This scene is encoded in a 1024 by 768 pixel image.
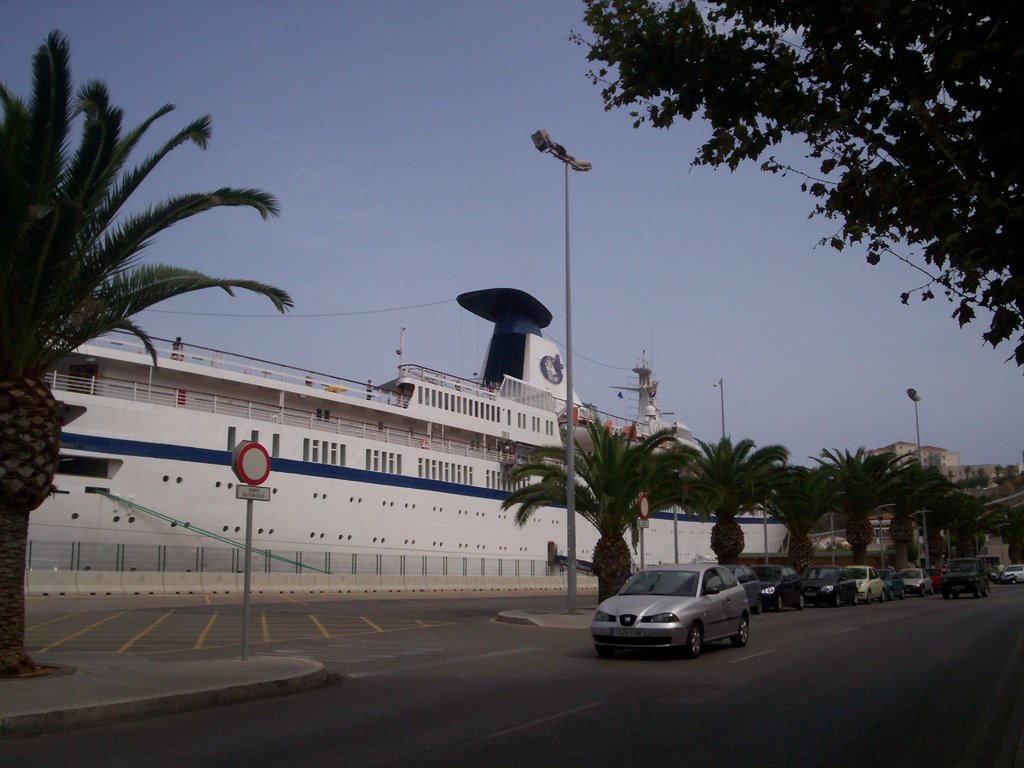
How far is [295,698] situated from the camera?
9.43m

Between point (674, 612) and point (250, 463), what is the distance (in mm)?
6137

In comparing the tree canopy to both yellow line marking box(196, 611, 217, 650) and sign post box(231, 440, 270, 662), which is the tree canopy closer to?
sign post box(231, 440, 270, 662)

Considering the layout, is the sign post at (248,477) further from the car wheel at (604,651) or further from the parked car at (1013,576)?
the parked car at (1013,576)

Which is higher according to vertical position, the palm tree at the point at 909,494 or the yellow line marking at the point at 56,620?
the palm tree at the point at 909,494

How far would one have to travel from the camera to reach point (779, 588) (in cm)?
2653

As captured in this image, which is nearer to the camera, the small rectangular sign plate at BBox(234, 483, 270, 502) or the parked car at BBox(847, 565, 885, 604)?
the small rectangular sign plate at BBox(234, 483, 270, 502)

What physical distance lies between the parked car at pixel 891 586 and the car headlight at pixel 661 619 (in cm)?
2415

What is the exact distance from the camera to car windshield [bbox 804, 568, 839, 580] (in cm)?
2903

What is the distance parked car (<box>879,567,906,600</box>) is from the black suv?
1595mm

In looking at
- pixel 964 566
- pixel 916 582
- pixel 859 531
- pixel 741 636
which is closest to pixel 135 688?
pixel 741 636

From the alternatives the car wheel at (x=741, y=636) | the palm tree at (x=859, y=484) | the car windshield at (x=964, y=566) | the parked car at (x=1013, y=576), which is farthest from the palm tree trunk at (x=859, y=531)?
the car wheel at (x=741, y=636)

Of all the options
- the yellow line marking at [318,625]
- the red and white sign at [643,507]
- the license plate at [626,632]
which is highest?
the red and white sign at [643,507]

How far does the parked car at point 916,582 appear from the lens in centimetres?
3822

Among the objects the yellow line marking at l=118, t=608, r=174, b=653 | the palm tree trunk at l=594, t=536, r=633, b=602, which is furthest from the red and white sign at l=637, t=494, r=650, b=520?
the yellow line marking at l=118, t=608, r=174, b=653
